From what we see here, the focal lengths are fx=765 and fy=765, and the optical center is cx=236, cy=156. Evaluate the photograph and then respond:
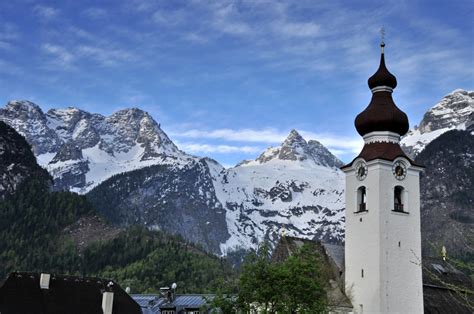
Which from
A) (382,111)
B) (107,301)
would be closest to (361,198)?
(382,111)

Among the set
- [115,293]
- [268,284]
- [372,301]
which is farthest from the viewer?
[115,293]

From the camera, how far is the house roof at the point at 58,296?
59094mm

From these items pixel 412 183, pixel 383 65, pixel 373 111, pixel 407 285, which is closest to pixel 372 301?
pixel 407 285

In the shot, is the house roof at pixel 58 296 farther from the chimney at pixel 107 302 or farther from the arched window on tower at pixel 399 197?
the arched window on tower at pixel 399 197

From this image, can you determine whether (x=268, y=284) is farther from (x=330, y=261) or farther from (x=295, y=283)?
(x=330, y=261)

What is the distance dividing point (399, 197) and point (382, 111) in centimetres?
702

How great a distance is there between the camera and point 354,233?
61.1 meters

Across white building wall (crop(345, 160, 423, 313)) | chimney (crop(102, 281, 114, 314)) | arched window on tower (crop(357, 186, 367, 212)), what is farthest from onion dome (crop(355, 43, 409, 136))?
chimney (crop(102, 281, 114, 314))

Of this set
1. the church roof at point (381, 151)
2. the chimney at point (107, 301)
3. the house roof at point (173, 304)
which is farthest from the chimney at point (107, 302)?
the church roof at point (381, 151)

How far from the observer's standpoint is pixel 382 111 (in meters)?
61.1

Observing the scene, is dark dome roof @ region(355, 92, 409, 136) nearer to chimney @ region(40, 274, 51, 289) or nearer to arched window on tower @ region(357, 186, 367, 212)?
arched window on tower @ region(357, 186, 367, 212)

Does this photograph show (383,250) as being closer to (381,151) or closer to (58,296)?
(381,151)

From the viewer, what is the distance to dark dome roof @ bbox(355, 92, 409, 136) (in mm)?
61047

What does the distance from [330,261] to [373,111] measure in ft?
42.6
